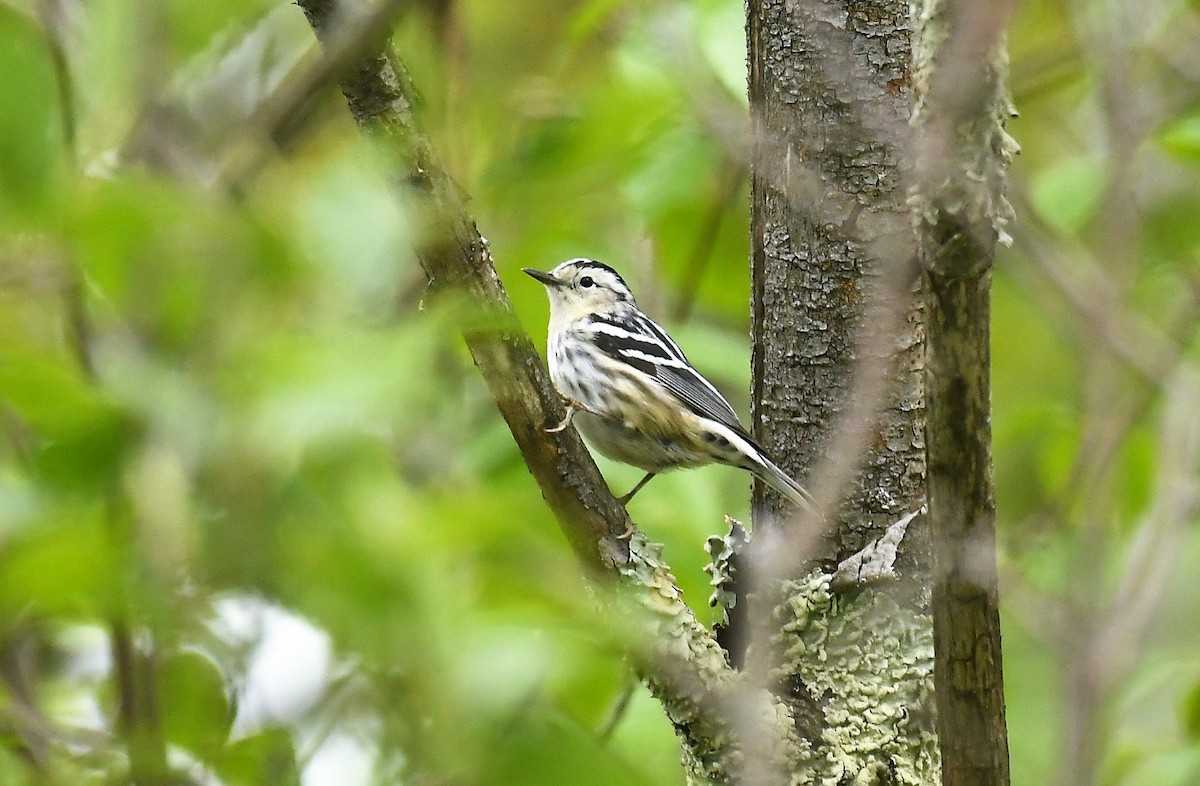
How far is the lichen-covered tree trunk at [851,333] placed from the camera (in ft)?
8.81

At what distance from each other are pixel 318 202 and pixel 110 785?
820 mm

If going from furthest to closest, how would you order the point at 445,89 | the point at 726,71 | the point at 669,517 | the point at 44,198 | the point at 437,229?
the point at 669,517 < the point at 726,71 < the point at 445,89 < the point at 437,229 < the point at 44,198

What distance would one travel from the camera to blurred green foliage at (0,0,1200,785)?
1210 millimetres

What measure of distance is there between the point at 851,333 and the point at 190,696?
1523 millimetres

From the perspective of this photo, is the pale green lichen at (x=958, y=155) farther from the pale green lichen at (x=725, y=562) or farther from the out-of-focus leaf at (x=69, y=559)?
the pale green lichen at (x=725, y=562)

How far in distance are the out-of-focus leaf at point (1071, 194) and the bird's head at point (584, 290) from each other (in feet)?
6.19

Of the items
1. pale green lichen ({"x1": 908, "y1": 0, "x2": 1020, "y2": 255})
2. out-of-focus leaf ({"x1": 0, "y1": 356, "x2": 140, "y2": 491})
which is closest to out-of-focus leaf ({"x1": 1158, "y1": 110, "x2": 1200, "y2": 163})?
pale green lichen ({"x1": 908, "y1": 0, "x2": 1020, "y2": 255})

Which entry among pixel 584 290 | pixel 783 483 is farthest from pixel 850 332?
pixel 584 290

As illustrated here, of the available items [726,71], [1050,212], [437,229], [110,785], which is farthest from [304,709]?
[1050,212]

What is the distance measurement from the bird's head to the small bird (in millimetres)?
30

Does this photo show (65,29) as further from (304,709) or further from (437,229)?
(304,709)

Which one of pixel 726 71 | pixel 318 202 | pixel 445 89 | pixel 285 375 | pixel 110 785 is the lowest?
pixel 110 785

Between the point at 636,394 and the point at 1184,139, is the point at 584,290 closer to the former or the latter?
the point at 636,394

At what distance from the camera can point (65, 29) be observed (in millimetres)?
2432
